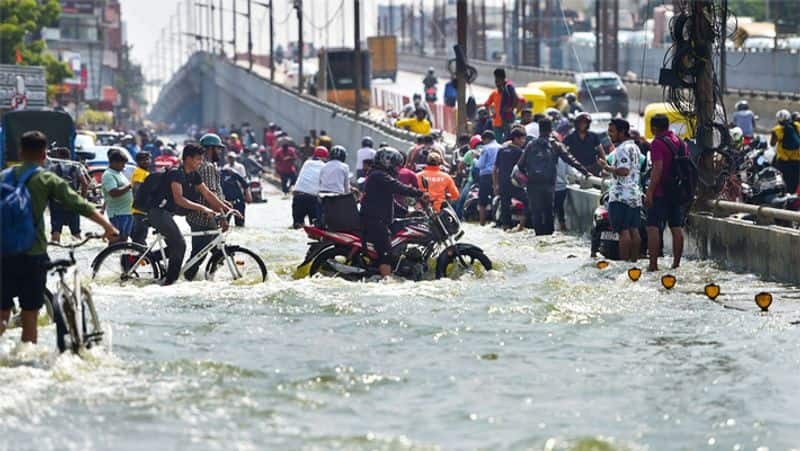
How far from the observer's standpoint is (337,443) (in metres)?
10.2

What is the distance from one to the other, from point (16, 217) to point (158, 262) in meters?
5.78

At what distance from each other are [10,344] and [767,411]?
5.33 meters

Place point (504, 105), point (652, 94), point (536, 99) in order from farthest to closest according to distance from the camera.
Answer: point (652, 94) → point (536, 99) → point (504, 105)

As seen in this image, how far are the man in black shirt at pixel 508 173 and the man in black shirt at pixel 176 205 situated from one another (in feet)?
27.4

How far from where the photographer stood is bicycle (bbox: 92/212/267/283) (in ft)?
58.7

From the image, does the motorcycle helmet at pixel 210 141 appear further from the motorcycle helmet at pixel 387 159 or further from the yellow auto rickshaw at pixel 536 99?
the yellow auto rickshaw at pixel 536 99

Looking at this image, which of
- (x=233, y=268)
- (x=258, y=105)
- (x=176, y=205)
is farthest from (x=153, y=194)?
→ (x=258, y=105)

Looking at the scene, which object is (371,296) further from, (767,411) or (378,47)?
(378,47)

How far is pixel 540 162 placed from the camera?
78.9ft

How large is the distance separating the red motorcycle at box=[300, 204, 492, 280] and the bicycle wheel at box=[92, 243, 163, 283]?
174 cm

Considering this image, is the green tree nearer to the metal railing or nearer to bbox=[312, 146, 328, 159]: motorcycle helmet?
bbox=[312, 146, 328, 159]: motorcycle helmet

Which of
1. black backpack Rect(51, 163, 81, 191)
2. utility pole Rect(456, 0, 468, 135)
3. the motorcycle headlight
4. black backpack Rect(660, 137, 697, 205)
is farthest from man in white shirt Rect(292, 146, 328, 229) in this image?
utility pole Rect(456, 0, 468, 135)

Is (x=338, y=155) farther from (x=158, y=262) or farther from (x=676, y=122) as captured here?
(x=676, y=122)

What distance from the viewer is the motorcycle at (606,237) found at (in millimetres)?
20641
